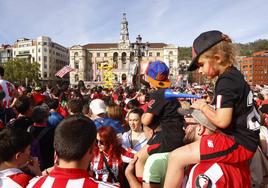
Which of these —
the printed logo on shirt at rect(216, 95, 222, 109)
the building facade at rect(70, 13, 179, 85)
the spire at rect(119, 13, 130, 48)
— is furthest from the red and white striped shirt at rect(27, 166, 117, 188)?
the spire at rect(119, 13, 130, 48)

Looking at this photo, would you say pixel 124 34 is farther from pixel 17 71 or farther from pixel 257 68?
pixel 17 71

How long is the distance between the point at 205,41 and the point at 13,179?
2129 millimetres

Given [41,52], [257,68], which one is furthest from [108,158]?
[257,68]

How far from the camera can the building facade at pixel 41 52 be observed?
10129 centimetres

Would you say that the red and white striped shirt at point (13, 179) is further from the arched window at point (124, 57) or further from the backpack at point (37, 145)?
the arched window at point (124, 57)

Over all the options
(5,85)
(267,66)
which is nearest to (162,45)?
(267,66)

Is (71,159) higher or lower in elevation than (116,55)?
lower

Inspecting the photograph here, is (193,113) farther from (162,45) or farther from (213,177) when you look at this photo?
(162,45)

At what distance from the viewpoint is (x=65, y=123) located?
2.13m

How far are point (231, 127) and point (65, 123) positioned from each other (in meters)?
1.42

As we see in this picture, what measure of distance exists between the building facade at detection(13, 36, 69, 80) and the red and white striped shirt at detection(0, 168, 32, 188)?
100751mm

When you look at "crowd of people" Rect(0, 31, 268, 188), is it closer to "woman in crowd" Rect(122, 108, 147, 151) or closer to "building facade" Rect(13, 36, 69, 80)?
"woman in crowd" Rect(122, 108, 147, 151)

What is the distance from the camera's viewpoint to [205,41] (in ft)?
8.33

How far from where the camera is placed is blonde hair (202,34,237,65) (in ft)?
8.21
